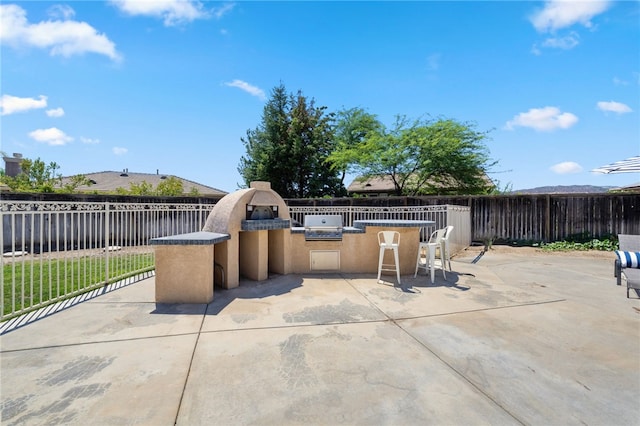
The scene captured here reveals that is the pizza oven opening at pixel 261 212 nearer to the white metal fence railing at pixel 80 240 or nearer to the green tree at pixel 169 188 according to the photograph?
the white metal fence railing at pixel 80 240

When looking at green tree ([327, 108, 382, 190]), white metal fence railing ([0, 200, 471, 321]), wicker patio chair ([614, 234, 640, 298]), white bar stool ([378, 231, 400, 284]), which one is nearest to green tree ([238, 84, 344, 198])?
green tree ([327, 108, 382, 190])

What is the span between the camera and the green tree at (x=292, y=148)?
19422 mm

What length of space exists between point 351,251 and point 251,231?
2364 mm

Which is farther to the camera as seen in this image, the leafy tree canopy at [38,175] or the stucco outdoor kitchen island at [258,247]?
the leafy tree canopy at [38,175]

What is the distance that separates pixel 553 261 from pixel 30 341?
11.1m

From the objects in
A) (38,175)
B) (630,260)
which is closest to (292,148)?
(38,175)

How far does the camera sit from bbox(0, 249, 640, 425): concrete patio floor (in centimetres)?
190

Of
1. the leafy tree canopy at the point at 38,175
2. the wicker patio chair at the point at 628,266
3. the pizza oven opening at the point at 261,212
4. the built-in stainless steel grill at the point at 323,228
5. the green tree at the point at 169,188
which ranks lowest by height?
the wicker patio chair at the point at 628,266

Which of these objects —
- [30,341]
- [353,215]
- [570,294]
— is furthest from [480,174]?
[30,341]

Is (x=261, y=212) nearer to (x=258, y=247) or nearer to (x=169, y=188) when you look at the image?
(x=258, y=247)

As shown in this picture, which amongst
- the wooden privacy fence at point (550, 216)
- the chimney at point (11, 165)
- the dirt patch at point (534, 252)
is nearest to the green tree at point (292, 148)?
the wooden privacy fence at point (550, 216)

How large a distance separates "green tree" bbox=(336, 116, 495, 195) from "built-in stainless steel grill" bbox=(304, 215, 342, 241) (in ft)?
34.1

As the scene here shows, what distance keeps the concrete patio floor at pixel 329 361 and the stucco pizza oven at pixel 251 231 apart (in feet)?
2.74

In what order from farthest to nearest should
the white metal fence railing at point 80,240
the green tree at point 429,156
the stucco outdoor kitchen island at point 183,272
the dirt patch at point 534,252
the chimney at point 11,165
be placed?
the chimney at point 11,165
the green tree at point 429,156
the dirt patch at point 534,252
the stucco outdoor kitchen island at point 183,272
the white metal fence railing at point 80,240
